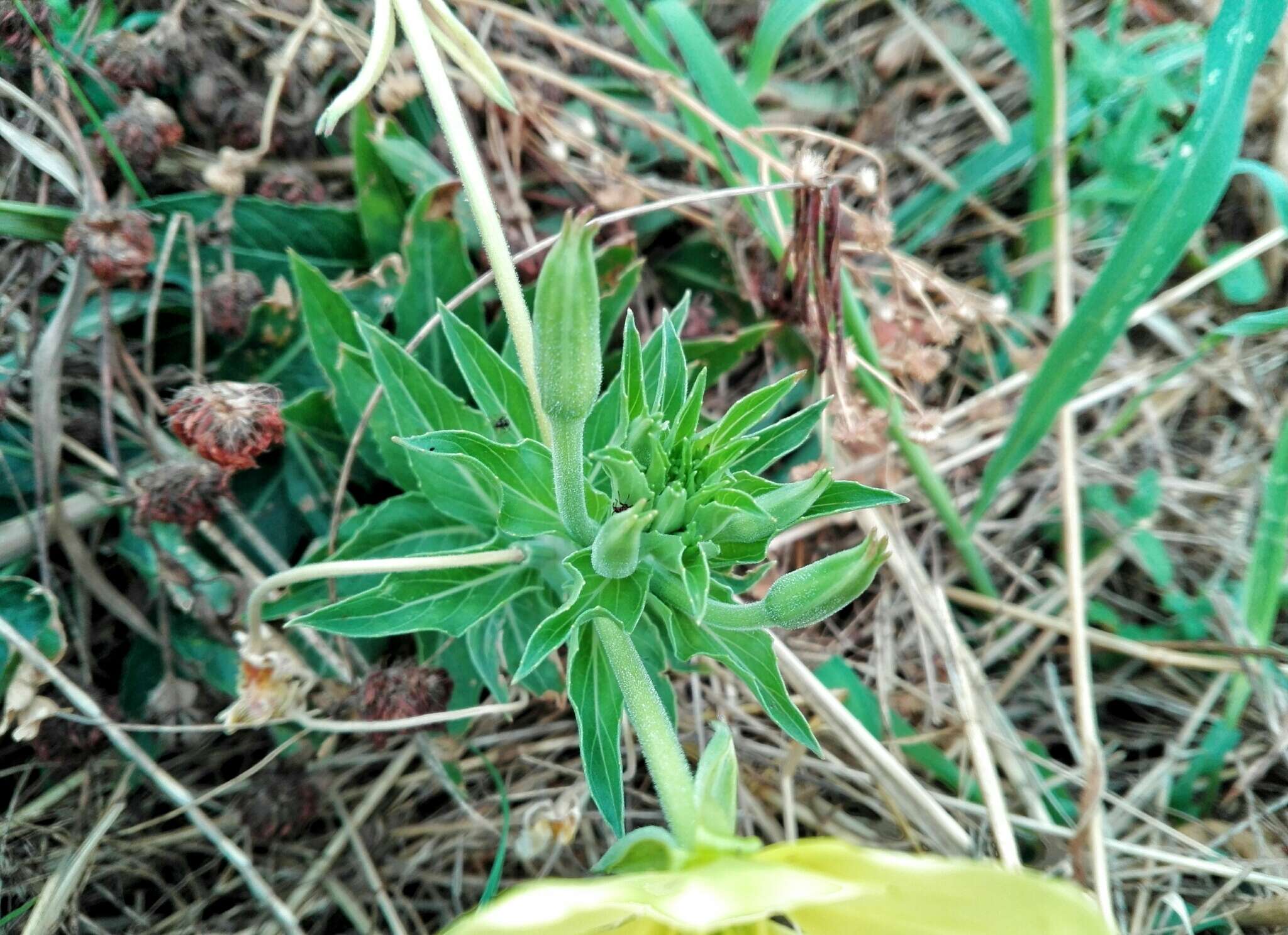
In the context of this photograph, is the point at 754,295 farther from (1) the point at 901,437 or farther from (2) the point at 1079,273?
(2) the point at 1079,273

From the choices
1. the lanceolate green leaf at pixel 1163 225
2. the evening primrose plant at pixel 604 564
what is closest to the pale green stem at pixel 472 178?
the evening primrose plant at pixel 604 564

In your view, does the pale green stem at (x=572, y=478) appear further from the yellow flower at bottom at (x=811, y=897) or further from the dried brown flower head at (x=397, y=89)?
the dried brown flower head at (x=397, y=89)

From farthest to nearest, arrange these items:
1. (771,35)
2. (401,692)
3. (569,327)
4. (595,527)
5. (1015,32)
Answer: (1015,32) → (771,35) → (401,692) → (595,527) → (569,327)

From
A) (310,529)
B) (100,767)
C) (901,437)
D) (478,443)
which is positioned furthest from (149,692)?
(901,437)

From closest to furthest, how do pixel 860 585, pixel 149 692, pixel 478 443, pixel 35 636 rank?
pixel 860 585, pixel 478 443, pixel 35 636, pixel 149 692

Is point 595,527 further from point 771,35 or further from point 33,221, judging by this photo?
point 771,35

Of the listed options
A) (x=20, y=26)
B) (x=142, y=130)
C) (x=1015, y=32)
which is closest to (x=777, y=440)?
(x=142, y=130)
